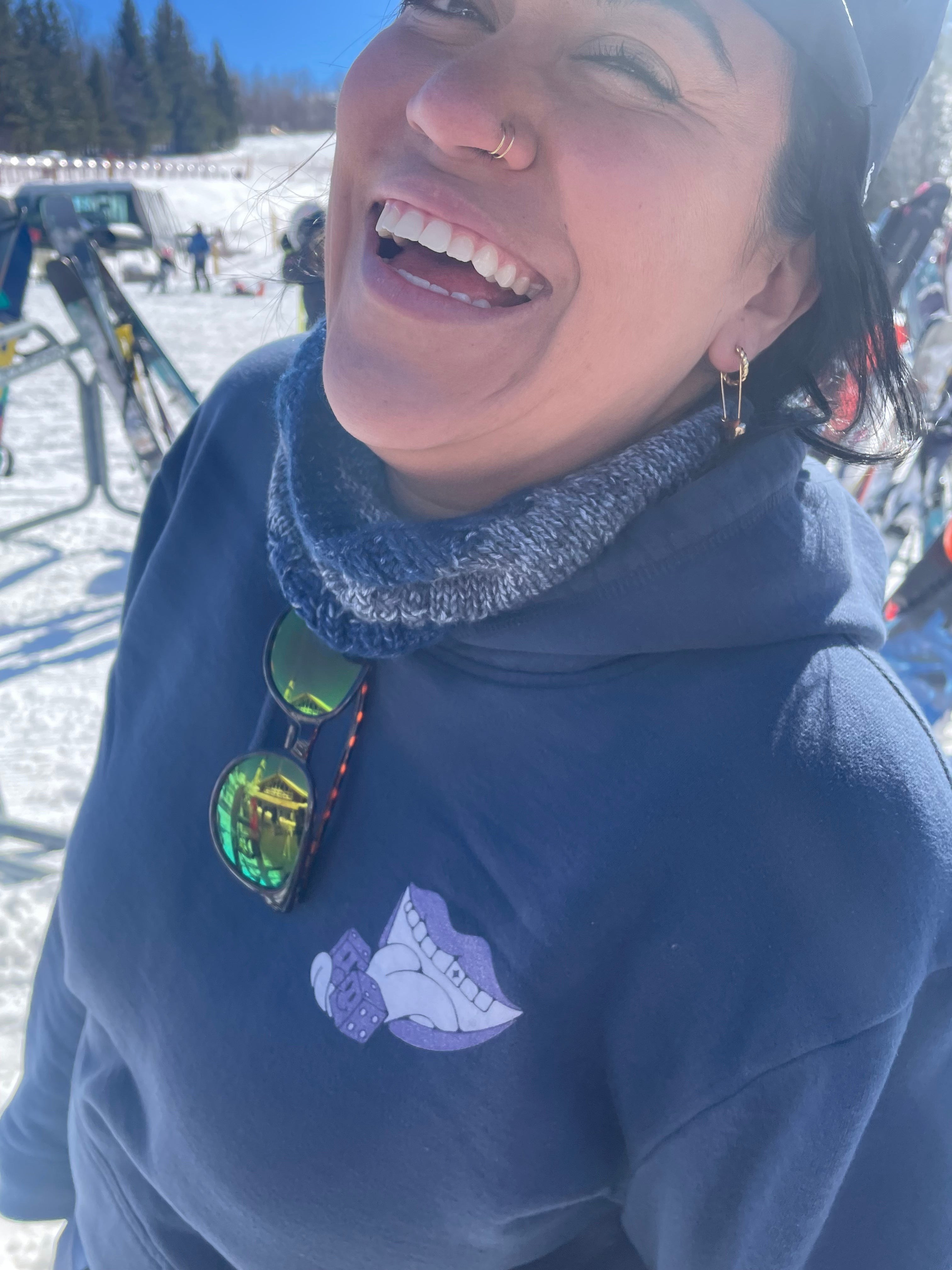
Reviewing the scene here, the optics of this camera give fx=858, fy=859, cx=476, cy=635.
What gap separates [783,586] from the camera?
737 mm

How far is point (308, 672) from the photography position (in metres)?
0.92

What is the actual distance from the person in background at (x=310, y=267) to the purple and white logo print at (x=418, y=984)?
85 centimetres

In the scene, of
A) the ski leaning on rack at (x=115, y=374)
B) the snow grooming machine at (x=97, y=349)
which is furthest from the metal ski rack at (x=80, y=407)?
the ski leaning on rack at (x=115, y=374)

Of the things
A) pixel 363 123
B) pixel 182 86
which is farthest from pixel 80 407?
pixel 182 86

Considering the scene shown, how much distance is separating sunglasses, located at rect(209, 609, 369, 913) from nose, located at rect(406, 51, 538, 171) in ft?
1.59

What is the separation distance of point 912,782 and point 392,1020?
1.58 feet

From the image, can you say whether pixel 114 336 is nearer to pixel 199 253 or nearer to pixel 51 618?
pixel 51 618

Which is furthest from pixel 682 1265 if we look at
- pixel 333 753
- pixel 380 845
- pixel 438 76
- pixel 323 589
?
pixel 438 76

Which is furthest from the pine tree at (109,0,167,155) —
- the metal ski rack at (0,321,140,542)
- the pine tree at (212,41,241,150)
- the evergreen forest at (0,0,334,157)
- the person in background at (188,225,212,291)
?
the metal ski rack at (0,321,140,542)

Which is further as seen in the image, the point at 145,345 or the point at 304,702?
the point at 145,345

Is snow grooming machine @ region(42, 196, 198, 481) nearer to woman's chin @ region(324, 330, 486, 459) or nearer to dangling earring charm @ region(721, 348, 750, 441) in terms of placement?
woman's chin @ region(324, 330, 486, 459)

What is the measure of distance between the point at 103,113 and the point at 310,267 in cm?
4897

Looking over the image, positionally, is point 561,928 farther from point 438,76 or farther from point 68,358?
point 68,358

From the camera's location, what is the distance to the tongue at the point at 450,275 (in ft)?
2.71
